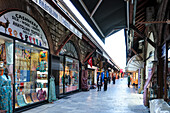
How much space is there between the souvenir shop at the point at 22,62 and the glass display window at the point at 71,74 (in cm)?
352

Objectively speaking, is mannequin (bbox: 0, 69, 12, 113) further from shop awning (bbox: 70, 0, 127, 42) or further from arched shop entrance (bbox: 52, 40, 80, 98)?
shop awning (bbox: 70, 0, 127, 42)

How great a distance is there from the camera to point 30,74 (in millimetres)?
8719

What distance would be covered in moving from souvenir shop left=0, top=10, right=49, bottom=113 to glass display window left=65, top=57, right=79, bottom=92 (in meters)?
3.52

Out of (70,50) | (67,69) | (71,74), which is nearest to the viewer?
(67,69)

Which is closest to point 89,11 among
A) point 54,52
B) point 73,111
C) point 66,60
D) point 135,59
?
point 54,52

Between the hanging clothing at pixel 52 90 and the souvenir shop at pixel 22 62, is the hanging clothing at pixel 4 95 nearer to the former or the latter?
the souvenir shop at pixel 22 62

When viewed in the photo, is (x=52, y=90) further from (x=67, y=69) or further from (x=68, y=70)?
(x=68, y=70)

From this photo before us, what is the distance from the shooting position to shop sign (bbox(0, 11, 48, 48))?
6471mm

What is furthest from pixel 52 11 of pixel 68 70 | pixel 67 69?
pixel 68 70

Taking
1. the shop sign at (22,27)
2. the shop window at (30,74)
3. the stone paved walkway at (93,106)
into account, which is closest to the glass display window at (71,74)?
the stone paved walkway at (93,106)

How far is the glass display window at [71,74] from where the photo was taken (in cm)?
1300

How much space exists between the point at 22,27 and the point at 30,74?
2450 mm

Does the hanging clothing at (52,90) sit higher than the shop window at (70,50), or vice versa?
the shop window at (70,50)

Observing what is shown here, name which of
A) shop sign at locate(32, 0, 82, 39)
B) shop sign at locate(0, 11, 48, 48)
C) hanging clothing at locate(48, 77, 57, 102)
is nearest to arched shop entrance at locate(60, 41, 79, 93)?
hanging clothing at locate(48, 77, 57, 102)
